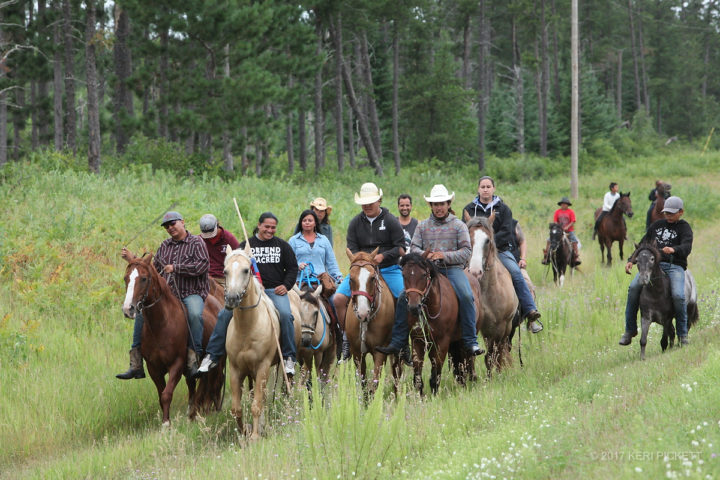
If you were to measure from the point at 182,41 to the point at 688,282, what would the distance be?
23479mm

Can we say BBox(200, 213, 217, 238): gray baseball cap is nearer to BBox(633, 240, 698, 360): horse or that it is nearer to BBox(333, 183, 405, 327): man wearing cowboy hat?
BBox(333, 183, 405, 327): man wearing cowboy hat

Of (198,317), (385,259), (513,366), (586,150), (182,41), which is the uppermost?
(182,41)

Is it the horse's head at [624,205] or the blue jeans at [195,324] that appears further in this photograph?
the horse's head at [624,205]

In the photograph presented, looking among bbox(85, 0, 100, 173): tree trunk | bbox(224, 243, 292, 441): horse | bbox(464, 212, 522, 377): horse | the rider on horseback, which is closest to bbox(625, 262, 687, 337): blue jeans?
the rider on horseback

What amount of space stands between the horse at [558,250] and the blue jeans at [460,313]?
9506 millimetres

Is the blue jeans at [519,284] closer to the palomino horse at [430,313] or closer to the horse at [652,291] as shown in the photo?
the palomino horse at [430,313]

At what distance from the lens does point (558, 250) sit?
750 inches

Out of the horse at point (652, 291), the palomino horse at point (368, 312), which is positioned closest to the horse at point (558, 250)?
the horse at point (652, 291)

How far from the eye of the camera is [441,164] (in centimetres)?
4381

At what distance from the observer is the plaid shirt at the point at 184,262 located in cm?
948

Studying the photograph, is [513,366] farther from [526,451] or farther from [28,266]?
[28,266]

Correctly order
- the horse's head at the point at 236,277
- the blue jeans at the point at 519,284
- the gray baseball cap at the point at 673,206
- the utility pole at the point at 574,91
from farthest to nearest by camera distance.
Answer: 1. the utility pole at the point at 574,91
2. the blue jeans at the point at 519,284
3. the gray baseball cap at the point at 673,206
4. the horse's head at the point at 236,277

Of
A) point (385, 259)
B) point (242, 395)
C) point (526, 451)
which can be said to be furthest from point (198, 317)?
point (526, 451)

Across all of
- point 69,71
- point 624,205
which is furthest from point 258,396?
point 69,71
